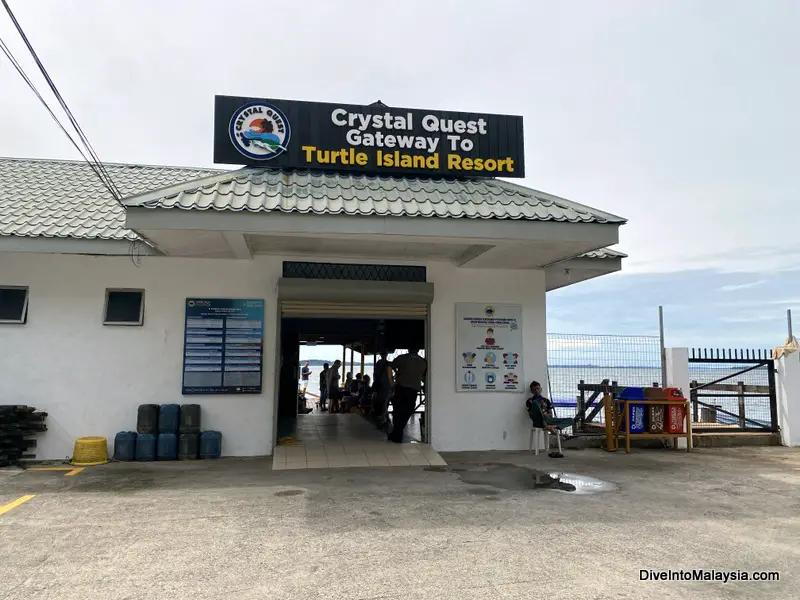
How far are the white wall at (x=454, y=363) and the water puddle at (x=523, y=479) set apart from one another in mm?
1278

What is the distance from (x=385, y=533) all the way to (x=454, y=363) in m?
4.81

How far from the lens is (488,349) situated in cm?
977

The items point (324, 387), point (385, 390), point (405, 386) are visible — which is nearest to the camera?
point (405, 386)

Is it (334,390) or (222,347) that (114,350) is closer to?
(222,347)

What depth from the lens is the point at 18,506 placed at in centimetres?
600

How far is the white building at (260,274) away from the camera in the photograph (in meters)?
7.60

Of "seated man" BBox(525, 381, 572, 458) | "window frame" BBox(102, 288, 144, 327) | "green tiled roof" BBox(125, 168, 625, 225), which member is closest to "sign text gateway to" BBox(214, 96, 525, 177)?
"green tiled roof" BBox(125, 168, 625, 225)

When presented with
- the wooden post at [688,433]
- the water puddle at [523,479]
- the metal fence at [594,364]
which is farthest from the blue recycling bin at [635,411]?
the water puddle at [523,479]

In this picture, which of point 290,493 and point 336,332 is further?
point 336,332

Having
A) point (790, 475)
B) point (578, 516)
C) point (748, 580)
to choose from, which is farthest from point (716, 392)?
point (748, 580)

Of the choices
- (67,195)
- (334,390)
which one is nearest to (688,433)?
(334,390)

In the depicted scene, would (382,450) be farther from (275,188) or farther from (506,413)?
(275,188)

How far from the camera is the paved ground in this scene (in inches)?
157

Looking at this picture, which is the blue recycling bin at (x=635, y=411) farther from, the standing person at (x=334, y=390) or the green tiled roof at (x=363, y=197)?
the standing person at (x=334, y=390)
